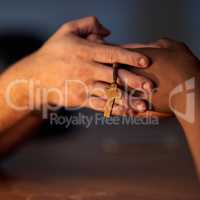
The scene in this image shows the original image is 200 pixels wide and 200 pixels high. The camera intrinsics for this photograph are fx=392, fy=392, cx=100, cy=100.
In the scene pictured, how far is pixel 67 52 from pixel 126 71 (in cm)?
13

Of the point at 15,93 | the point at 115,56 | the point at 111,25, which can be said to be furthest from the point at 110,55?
the point at 111,25

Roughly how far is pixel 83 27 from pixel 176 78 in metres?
0.26

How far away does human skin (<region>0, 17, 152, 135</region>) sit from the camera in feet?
2.49

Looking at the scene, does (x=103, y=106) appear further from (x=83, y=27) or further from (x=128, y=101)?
(x=83, y=27)

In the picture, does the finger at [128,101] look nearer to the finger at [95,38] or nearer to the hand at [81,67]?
the hand at [81,67]

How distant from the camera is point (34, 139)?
130cm

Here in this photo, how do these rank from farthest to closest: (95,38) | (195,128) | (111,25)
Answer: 1. (111,25)
2. (95,38)
3. (195,128)

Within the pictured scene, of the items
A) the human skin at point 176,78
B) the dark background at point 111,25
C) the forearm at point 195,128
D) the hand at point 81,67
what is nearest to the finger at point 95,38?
the hand at point 81,67

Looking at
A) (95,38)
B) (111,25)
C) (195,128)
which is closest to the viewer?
(195,128)

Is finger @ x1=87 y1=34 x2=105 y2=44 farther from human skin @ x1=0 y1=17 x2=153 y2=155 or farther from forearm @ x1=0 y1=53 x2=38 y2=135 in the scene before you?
forearm @ x1=0 y1=53 x2=38 y2=135

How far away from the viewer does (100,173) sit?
0.93 meters

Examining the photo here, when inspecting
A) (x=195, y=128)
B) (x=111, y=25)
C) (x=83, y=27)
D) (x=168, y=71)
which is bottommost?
(x=195, y=128)

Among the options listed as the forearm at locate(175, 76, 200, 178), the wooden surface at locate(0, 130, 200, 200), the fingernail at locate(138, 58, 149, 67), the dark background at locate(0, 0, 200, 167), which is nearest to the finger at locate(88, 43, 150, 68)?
the fingernail at locate(138, 58, 149, 67)

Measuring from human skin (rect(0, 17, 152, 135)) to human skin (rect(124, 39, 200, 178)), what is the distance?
0.02 metres
